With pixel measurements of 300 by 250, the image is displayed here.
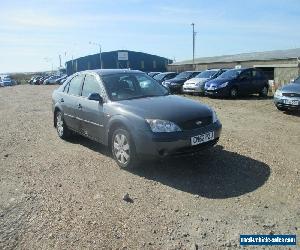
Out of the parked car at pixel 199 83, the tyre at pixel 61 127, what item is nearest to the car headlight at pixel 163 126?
the tyre at pixel 61 127

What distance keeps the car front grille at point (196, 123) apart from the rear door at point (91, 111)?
171cm

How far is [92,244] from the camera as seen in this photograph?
404 centimetres

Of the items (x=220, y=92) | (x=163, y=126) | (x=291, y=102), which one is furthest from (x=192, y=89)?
(x=163, y=126)

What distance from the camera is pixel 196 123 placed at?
6.17 meters

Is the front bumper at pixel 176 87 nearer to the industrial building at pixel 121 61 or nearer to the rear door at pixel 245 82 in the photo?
the rear door at pixel 245 82

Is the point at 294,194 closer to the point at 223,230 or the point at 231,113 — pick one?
the point at 223,230

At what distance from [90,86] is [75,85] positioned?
2.88 feet

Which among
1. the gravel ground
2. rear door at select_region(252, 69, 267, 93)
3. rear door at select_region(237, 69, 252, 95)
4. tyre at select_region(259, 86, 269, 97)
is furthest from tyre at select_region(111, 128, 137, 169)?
tyre at select_region(259, 86, 269, 97)

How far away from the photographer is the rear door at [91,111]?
711 centimetres

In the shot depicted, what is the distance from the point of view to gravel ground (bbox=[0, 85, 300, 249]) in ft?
13.8

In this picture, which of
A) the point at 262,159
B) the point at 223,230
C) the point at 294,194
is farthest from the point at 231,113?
the point at 223,230

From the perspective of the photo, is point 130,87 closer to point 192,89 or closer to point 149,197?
point 149,197

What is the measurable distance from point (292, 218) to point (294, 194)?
0.77m

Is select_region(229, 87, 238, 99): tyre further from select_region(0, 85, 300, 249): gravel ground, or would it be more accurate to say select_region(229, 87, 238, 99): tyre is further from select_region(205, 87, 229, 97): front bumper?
select_region(0, 85, 300, 249): gravel ground
